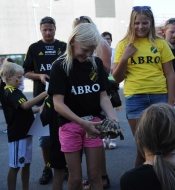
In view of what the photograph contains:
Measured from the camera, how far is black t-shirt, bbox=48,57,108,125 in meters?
3.36

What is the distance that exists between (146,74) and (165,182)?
7.01 feet

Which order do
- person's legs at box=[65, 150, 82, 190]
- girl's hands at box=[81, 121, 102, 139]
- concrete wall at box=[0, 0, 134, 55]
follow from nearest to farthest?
girl's hands at box=[81, 121, 102, 139], person's legs at box=[65, 150, 82, 190], concrete wall at box=[0, 0, 134, 55]

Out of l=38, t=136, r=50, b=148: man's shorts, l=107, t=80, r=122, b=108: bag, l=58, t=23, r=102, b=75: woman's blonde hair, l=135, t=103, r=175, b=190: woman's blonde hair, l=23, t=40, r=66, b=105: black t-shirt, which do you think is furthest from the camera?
l=38, t=136, r=50, b=148: man's shorts

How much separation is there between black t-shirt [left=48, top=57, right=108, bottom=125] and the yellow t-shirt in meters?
0.77

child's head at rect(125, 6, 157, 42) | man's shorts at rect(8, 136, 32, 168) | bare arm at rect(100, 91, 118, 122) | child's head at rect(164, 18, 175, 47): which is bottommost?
man's shorts at rect(8, 136, 32, 168)

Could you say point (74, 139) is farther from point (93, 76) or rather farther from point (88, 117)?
point (93, 76)

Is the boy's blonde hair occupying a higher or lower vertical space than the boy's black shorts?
higher

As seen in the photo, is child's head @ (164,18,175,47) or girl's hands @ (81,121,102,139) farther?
child's head @ (164,18,175,47)

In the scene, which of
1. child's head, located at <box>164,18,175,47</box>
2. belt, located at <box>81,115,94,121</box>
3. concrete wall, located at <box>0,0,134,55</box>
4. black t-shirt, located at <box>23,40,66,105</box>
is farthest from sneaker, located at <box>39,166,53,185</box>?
concrete wall, located at <box>0,0,134,55</box>

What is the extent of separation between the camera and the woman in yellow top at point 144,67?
13.4ft

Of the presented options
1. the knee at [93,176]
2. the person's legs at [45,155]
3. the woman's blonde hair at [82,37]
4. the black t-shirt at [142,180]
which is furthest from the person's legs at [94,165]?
the person's legs at [45,155]

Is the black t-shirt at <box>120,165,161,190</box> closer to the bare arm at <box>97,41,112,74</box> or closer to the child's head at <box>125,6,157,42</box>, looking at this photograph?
the child's head at <box>125,6,157,42</box>

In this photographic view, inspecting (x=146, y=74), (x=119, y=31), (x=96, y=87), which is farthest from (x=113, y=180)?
(x=119, y=31)

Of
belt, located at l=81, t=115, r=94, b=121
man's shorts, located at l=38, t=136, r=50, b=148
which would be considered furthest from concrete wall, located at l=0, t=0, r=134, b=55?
belt, located at l=81, t=115, r=94, b=121
